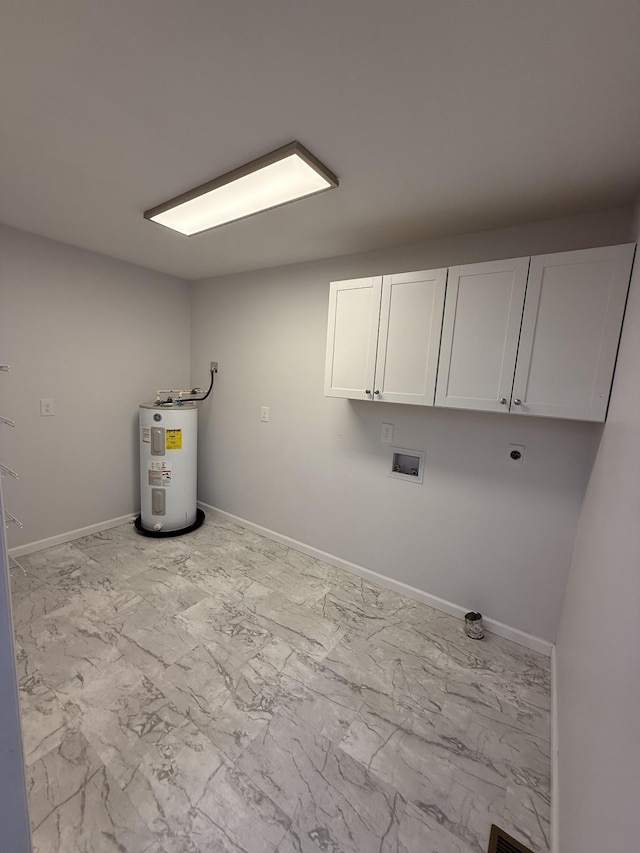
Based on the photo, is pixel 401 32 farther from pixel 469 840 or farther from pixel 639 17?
pixel 469 840

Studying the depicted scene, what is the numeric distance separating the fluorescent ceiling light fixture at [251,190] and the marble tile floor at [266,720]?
7.64ft

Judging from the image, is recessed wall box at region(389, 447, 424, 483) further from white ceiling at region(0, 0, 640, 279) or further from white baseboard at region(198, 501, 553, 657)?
white ceiling at region(0, 0, 640, 279)

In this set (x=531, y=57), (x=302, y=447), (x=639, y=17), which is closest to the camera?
(x=639, y=17)

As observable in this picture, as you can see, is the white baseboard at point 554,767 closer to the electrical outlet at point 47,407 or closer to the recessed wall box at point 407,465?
the recessed wall box at point 407,465

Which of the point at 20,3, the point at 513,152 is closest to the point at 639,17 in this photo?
the point at 513,152

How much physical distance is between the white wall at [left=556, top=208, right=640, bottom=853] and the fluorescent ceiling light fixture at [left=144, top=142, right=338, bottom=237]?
4.53 feet

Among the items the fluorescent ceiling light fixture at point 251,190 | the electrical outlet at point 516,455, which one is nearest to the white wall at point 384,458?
the electrical outlet at point 516,455

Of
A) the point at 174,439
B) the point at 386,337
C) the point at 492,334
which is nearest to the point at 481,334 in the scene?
the point at 492,334

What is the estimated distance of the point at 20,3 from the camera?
839 millimetres

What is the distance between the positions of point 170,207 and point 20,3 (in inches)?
38.1

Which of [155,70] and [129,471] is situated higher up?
[155,70]

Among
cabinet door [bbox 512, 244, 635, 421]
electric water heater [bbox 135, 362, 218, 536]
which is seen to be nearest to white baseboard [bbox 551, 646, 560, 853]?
cabinet door [bbox 512, 244, 635, 421]

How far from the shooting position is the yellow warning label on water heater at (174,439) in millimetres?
2916

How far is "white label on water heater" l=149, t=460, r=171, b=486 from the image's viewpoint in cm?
295
